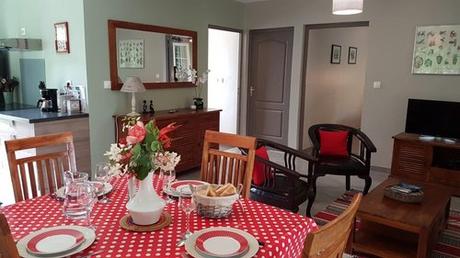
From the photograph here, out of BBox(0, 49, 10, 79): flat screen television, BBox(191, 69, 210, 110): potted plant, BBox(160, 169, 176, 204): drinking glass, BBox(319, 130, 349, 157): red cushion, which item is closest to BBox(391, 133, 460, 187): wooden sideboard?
BBox(319, 130, 349, 157): red cushion

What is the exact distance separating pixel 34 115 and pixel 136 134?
109 inches

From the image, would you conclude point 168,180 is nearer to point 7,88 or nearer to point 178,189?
Result: point 178,189

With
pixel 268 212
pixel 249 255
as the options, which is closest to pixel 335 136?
pixel 268 212

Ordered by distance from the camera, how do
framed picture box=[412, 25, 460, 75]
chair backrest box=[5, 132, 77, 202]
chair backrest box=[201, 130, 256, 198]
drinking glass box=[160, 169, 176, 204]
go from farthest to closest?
framed picture box=[412, 25, 460, 75], chair backrest box=[201, 130, 256, 198], chair backrest box=[5, 132, 77, 202], drinking glass box=[160, 169, 176, 204]

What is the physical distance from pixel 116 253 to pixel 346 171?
9.42 ft

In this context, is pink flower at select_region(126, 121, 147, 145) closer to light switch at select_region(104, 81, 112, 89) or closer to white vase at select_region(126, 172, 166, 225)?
white vase at select_region(126, 172, 166, 225)

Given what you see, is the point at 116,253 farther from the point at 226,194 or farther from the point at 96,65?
the point at 96,65

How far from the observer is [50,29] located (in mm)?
4133

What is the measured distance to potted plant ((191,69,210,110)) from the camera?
203 inches

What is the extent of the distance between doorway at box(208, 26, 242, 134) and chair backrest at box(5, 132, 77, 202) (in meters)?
Answer: 4.33

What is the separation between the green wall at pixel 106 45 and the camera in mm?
3904

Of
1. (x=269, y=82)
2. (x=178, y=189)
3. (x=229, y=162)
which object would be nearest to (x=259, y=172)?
(x=229, y=162)

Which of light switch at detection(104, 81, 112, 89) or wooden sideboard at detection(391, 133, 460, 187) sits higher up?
light switch at detection(104, 81, 112, 89)

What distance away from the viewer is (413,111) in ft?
15.0
